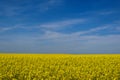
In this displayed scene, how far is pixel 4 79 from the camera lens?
11953mm

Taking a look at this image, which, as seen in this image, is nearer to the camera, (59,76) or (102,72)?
(59,76)

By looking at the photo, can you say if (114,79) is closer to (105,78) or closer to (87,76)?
(105,78)

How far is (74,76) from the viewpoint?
514 inches

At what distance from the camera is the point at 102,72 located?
1485 cm

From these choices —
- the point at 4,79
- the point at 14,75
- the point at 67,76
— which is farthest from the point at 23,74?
the point at 67,76

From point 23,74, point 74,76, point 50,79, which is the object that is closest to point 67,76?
point 74,76

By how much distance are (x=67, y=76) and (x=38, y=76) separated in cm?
162

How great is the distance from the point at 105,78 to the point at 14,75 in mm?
5029

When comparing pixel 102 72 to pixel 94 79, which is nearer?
pixel 94 79

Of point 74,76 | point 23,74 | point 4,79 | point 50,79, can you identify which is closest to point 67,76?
point 74,76

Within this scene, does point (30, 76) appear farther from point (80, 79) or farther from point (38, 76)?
point (80, 79)

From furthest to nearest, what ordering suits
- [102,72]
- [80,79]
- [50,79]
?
[102,72]
[80,79]
[50,79]

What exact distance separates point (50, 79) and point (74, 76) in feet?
5.91

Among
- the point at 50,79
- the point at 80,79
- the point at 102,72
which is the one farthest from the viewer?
the point at 102,72
